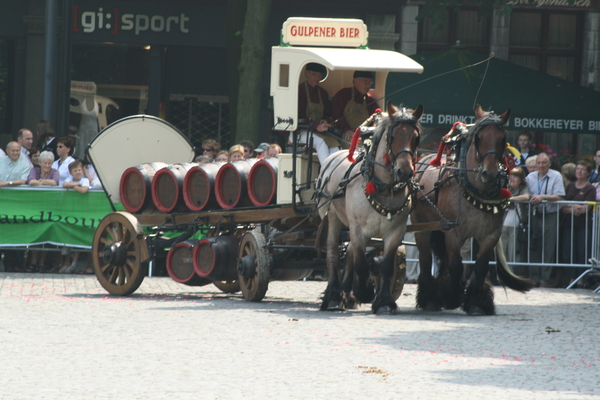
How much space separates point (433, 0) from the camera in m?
20.0

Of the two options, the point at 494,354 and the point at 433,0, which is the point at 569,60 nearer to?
the point at 433,0

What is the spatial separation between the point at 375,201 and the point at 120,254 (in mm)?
3505

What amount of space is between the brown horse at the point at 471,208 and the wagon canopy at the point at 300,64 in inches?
44.2

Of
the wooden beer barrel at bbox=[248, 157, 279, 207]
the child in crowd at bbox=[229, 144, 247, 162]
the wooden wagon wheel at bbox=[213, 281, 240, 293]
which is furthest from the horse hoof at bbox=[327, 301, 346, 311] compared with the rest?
the child in crowd at bbox=[229, 144, 247, 162]

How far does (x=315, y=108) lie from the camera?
12.0 metres

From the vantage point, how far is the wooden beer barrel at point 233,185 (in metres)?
12.2

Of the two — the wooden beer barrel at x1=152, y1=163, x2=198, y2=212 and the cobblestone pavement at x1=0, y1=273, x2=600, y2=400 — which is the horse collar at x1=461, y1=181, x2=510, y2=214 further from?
the wooden beer barrel at x1=152, y1=163, x2=198, y2=212

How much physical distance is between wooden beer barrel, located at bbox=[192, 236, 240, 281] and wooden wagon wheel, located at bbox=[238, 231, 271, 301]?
0.20 meters

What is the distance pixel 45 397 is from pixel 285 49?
6.44 m

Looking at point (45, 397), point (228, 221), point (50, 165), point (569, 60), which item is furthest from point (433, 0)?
point (45, 397)

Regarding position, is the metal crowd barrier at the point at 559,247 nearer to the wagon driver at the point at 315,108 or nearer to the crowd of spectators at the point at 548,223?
the crowd of spectators at the point at 548,223

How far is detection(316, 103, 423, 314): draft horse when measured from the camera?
1046 centimetres

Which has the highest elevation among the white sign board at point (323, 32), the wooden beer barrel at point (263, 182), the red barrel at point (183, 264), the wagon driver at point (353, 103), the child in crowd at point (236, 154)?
the white sign board at point (323, 32)

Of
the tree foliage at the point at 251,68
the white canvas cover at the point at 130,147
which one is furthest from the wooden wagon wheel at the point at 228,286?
the tree foliage at the point at 251,68
